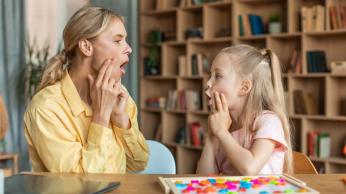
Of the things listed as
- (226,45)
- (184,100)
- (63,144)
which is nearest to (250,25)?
(226,45)

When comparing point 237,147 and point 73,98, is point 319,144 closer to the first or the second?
point 237,147

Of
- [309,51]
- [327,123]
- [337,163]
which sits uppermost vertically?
[309,51]

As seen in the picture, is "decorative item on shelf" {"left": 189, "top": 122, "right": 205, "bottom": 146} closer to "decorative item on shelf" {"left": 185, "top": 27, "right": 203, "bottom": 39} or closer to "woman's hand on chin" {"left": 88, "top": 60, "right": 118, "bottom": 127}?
"decorative item on shelf" {"left": 185, "top": 27, "right": 203, "bottom": 39}

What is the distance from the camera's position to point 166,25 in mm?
5316

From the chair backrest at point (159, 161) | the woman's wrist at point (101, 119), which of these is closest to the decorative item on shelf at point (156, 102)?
the chair backrest at point (159, 161)

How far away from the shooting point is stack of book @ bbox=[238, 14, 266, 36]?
14.1 feet

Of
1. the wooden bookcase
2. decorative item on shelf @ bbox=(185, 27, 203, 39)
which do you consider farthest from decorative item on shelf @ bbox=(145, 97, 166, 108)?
decorative item on shelf @ bbox=(185, 27, 203, 39)

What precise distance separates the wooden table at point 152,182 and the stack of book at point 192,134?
3397 mm

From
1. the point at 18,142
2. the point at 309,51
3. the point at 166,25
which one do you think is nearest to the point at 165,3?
the point at 166,25

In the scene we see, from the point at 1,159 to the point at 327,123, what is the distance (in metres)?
2.81

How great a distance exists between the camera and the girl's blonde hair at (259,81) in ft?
5.53

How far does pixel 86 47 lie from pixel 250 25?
2922 mm

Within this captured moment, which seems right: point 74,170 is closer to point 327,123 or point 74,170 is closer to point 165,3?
point 327,123

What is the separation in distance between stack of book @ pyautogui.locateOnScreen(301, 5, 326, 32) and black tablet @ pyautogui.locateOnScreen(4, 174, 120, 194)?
308cm
